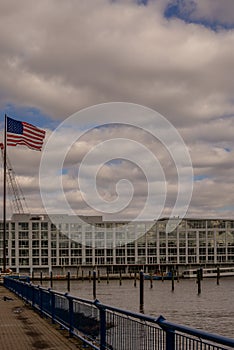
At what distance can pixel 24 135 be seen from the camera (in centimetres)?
6244

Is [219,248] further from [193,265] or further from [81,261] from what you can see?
[81,261]

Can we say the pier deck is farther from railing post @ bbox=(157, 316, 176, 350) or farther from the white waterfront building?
the white waterfront building

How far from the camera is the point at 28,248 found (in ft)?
591

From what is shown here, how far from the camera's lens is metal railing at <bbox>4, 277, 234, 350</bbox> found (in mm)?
9391

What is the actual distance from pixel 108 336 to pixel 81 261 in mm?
171695

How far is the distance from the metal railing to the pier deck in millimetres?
395

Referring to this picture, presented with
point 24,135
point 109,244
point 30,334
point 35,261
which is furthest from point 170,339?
point 109,244

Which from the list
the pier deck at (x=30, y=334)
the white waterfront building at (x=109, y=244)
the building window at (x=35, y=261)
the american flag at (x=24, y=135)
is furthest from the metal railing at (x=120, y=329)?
the white waterfront building at (x=109, y=244)

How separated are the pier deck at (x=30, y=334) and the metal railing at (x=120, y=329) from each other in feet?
1.30

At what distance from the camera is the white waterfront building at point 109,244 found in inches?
7121

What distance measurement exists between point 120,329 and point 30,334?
7.68 meters

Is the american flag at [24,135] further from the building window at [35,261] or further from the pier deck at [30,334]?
the building window at [35,261]

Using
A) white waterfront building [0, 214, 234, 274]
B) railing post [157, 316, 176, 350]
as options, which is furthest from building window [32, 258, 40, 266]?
railing post [157, 316, 176, 350]

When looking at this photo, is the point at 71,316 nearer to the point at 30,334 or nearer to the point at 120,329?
the point at 30,334
